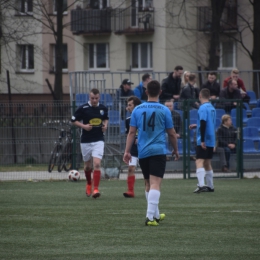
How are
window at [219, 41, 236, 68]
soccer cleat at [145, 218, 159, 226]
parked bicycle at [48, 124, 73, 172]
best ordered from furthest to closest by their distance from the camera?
window at [219, 41, 236, 68], parked bicycle at [48, 124, 73, 172], soccer cleat at [145, 218, 159, 226]

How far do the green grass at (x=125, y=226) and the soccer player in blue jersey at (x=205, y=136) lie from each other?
45cm

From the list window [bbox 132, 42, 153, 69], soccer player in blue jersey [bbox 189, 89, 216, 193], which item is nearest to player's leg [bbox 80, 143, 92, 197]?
soccer player in blue jersey [bbox 189, 89, 216, 193]

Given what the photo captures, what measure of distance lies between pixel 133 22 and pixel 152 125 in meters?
36.9

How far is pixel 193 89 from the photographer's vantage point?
862 inches

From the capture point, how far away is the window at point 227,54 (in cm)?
4567

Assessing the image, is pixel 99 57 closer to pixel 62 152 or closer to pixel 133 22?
pixel 133 22

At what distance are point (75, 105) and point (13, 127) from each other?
1.82m

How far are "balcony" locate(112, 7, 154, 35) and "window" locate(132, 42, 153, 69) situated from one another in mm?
1173

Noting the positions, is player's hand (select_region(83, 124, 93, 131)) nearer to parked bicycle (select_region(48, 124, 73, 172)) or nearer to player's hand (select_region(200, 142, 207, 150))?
player's hand (select_region(200, 142, 207, 150))

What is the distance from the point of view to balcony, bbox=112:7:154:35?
44.8 meters

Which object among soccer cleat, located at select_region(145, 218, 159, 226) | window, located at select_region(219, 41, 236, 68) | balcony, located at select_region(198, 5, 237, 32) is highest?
balcony, located at select_region(198, 5, 237, 32)

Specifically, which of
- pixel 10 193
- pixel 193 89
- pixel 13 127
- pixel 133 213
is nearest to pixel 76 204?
pixel 133 213

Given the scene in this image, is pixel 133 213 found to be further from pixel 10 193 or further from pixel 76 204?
pixel 10 193

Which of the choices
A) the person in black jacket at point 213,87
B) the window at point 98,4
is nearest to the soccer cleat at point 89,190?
the person in black jacket at point 213,87
